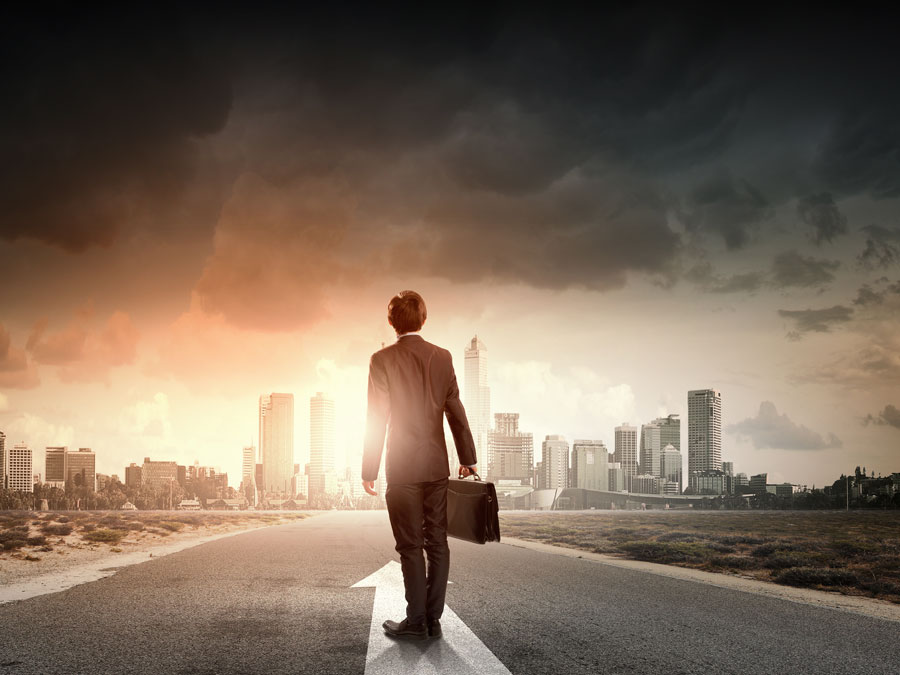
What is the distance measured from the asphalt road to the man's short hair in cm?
229

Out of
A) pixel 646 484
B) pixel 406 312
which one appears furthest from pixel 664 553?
pixel 646 484

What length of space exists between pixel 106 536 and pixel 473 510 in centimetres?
3816

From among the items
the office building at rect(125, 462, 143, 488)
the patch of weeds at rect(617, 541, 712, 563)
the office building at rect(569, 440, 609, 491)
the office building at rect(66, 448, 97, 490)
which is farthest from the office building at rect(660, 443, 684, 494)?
the patch of weeds at rect(617, 541, 712, 563)

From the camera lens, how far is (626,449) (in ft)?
509

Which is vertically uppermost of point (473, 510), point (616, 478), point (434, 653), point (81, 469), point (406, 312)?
point (406, 312)

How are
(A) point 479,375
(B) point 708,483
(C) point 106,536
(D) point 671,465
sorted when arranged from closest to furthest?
(C) point 106,536
(A) point 479,375
(B) point 708,483
(D) point 671,465

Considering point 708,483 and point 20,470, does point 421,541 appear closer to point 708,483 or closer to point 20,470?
point 20,470

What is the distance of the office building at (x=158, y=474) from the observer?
3925 inches

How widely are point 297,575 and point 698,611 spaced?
545cm

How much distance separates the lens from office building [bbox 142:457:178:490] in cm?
9969

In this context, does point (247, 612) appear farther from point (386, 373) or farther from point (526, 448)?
point (526, 448)

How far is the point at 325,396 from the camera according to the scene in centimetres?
13400

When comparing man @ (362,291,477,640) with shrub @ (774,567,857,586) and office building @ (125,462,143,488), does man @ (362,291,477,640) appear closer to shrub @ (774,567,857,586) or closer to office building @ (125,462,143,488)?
shrub @ (774,567,857,586)

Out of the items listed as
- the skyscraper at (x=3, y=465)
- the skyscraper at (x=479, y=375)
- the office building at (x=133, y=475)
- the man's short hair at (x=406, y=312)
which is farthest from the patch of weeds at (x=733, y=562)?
the office building at (x=133, y=475)
